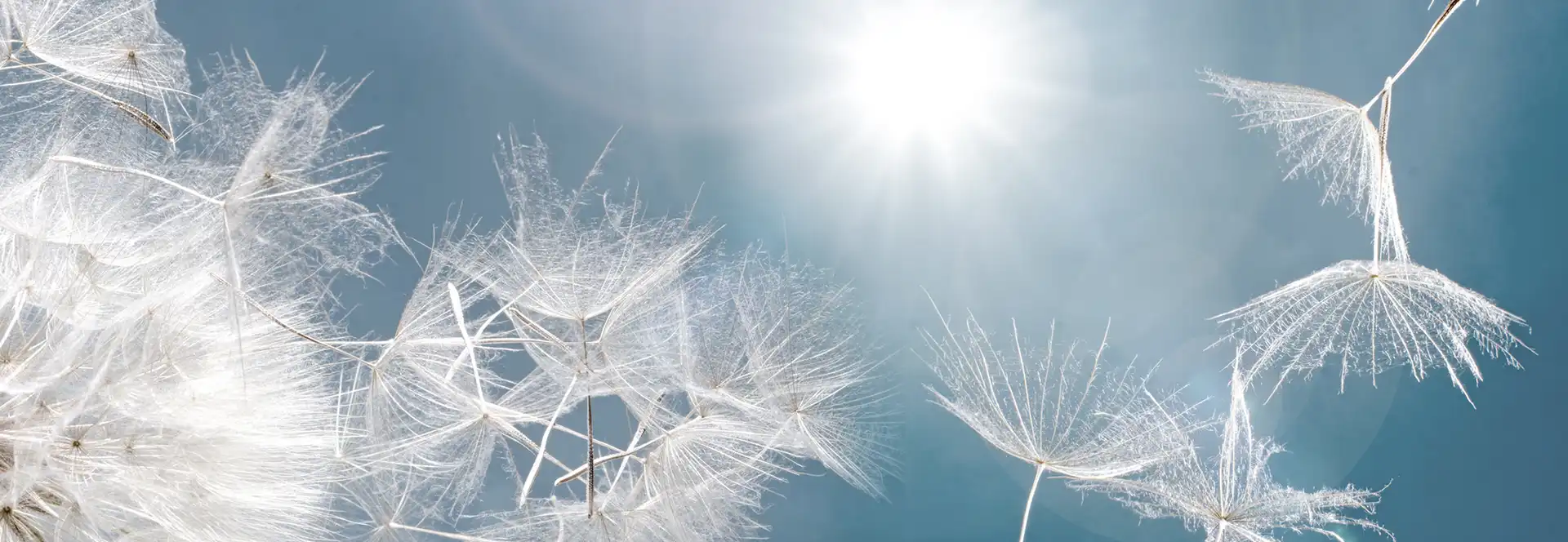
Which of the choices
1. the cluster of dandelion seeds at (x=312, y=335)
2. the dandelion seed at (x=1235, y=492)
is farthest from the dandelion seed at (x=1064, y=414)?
the cluster of dandelion seeds at (x=312, y=335)

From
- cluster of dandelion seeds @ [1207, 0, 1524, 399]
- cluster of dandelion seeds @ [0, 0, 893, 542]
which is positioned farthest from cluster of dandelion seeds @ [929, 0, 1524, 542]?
cluster of dandelion seeds @ [0, 0, 893, 542]

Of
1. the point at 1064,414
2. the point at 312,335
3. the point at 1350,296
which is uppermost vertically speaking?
Answer: the point at 1350,296

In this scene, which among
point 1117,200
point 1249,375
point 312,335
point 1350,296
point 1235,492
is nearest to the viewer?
point 1350,296

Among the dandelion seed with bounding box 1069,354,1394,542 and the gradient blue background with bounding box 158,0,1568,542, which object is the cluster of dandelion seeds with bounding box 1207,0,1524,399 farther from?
the gradient blue background with bounding box 158,0,1568,542

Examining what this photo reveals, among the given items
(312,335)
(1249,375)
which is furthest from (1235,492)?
(312,335)

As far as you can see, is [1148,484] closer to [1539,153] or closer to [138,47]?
[138,47]

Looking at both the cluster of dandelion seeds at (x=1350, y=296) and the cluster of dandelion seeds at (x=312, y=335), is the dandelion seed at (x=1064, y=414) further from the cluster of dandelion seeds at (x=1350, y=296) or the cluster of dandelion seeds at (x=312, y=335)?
the cluster of dandelion seeds at (x=1350, y=296)

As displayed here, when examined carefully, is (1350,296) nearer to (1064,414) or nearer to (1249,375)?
(1249,375)

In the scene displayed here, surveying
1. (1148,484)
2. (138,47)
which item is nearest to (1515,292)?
(1148,484)
